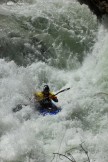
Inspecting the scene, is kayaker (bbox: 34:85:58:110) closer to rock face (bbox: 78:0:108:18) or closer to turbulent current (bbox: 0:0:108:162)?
turbulent current (bbox: 0:0:108:162)

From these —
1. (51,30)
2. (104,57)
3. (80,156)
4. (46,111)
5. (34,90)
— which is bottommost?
(80,156)

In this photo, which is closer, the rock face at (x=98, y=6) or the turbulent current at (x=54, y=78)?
the turbulent current at (x=54, y=78)

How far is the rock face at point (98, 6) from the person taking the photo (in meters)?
11.0

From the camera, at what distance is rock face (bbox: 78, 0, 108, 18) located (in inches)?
432

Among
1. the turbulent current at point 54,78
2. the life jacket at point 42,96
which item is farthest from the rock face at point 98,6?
the life jacket at point 42,96

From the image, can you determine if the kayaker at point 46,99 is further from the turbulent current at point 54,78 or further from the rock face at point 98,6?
the rock face at point 98,6

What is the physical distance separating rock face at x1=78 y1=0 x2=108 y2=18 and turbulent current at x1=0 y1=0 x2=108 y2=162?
222 mm

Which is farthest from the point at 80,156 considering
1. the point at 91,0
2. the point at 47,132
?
the point at 91,0

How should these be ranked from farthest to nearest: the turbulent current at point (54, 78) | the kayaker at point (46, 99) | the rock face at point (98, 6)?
the rock face at point (98, 6) < the kayaker at point (46, 99) < the turbulent current at point (54, 78)

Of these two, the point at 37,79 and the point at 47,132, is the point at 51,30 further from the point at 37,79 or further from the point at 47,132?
the point at 47,132

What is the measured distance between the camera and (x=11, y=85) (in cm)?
888

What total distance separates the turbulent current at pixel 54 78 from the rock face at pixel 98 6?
0.22m

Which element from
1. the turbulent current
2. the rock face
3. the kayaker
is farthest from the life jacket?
the rock face

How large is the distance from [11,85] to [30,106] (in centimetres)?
91
